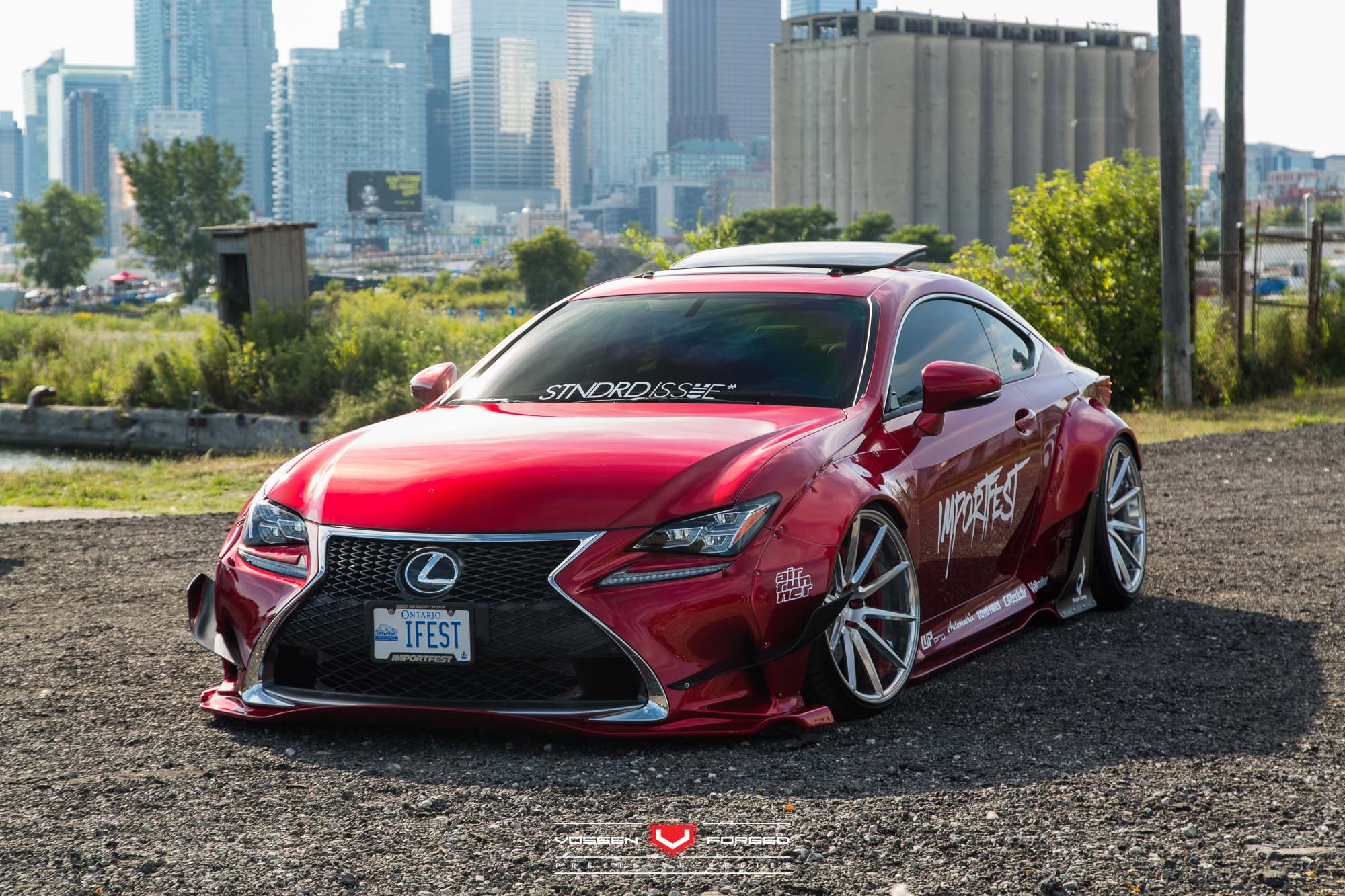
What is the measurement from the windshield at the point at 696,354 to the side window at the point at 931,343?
0.18 meters

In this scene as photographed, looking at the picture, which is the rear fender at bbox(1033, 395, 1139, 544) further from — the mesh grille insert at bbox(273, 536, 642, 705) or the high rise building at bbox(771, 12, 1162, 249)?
the high rise building at bbox(771, 12, 1162, 249)

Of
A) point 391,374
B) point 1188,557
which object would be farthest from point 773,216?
point 1188,557

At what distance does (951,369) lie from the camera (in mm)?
5039

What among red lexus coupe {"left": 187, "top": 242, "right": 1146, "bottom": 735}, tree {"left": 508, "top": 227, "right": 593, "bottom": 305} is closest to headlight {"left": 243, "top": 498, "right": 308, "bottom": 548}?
red lexus coupe {"left": 187, "top": 242, "right": 1146, "bottom": 735}

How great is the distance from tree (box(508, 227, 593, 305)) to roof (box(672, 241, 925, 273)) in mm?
98827

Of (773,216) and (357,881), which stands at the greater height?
(773,216)

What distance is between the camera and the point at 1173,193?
1634 centimetres

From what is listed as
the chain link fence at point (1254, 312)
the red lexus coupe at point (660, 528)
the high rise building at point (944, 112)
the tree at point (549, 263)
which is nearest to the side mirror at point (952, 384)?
the red lexus coupe at point (660, 528)

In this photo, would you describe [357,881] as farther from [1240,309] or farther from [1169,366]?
[1240,309]

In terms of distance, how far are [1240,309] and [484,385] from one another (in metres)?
14.5

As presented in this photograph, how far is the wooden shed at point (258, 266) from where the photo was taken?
23188 mm

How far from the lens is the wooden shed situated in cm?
2319

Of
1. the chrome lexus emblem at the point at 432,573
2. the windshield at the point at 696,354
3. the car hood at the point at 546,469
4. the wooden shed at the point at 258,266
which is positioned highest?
the wooden shed at the point at 258,266

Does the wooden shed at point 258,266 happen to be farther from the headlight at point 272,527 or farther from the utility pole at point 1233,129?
the headlight at point 272,527
